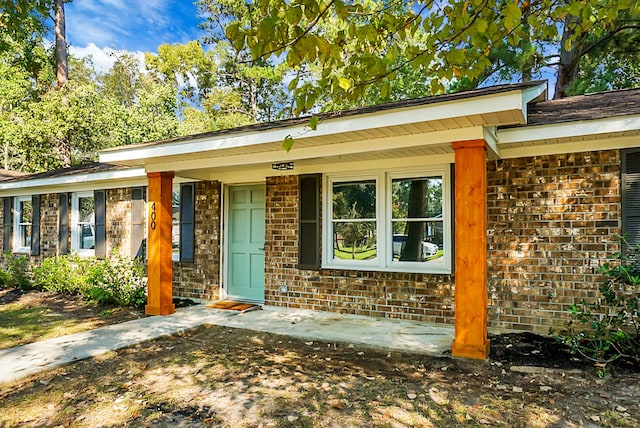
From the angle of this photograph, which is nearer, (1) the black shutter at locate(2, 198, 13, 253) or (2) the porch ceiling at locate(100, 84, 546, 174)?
(2) the porch ceiling at locate(100, 84, 546, 174)

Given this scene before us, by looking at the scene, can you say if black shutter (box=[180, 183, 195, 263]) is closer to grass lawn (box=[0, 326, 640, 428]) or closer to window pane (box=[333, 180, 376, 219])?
window pane (box=[333, 180, 376, 219])

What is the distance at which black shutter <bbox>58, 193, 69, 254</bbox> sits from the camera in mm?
9539

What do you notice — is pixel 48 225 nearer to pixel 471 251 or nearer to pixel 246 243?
pixel 246 243

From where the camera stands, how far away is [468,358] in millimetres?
4207

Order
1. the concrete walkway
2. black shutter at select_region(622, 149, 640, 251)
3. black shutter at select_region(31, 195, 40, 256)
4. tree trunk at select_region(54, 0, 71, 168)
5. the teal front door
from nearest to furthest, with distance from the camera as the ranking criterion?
the concrete walkway → black shutter at select_region(622, 149, 640, 251) → the teal front door → black shutter at select_region(31, 195, 40, 256) → tree trunk at select_region(54, 0, 71, 168)

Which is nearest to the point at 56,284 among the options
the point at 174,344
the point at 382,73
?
the point at 174,344

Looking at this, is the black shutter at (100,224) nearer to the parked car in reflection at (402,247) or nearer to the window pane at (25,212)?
the window pane at (25,212)

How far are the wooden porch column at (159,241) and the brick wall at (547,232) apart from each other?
453cm

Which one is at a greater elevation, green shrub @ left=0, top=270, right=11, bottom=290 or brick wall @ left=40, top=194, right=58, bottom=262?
brick wall @ left=40, top=194, right=58, bottom=262

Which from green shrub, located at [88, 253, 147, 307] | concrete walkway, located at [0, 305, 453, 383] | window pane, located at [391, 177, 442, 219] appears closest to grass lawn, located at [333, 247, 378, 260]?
window pane, located at [391, 177, 442, 219]

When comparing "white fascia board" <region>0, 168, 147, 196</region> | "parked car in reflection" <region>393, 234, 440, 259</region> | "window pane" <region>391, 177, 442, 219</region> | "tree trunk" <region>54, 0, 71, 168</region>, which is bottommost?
"parked car in reflection" <region>393, 234, 440, 259</region>

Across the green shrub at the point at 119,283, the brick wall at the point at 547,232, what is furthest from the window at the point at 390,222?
the green shrub at the point at 119,283

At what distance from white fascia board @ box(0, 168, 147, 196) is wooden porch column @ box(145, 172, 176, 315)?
62.6 inches

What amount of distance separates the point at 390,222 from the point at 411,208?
0.36 meters
